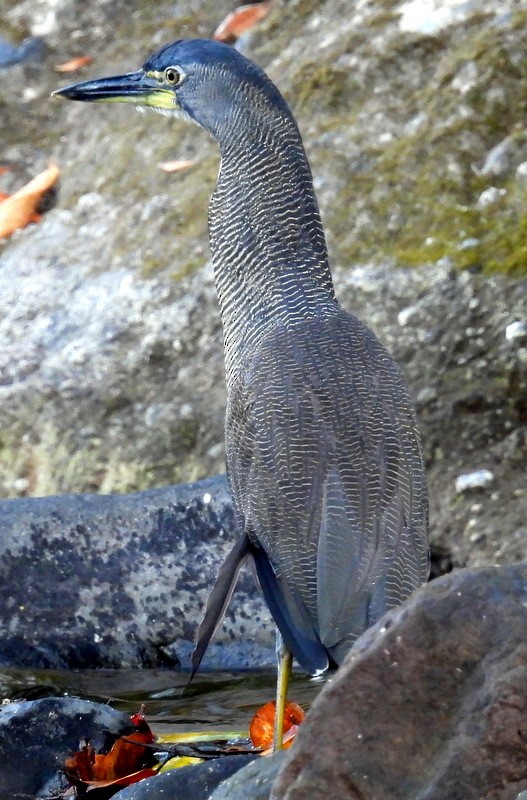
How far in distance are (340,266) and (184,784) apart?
3471mm

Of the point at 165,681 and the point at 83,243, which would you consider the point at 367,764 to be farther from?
the point at 83,243

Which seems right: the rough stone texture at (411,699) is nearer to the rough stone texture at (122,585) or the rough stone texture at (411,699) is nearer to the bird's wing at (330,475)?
the bird's wing at (330,475)

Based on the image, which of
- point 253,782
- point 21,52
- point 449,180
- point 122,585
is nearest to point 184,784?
point 253,782

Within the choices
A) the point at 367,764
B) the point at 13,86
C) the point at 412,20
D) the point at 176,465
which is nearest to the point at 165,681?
the point at 176,465

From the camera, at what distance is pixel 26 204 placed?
775 cm

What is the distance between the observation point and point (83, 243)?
7281mm

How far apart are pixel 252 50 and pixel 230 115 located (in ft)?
10.4

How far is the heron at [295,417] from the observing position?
11.1 feet

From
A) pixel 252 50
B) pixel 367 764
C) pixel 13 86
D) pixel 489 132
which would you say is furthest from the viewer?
pixel 13 86

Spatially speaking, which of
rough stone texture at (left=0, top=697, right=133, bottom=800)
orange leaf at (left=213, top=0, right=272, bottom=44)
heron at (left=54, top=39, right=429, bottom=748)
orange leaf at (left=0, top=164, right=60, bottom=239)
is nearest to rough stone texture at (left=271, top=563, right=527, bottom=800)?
→ heron at (left=54, top=39, right=429, bottom=748)

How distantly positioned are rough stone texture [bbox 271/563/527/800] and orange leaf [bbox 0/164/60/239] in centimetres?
586

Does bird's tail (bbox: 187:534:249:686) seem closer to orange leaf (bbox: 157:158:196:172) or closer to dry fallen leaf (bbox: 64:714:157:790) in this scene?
dry fallen leaf (bbox: 64:714:157:790)

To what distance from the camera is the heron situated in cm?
337

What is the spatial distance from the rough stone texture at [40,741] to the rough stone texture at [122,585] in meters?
1.25
